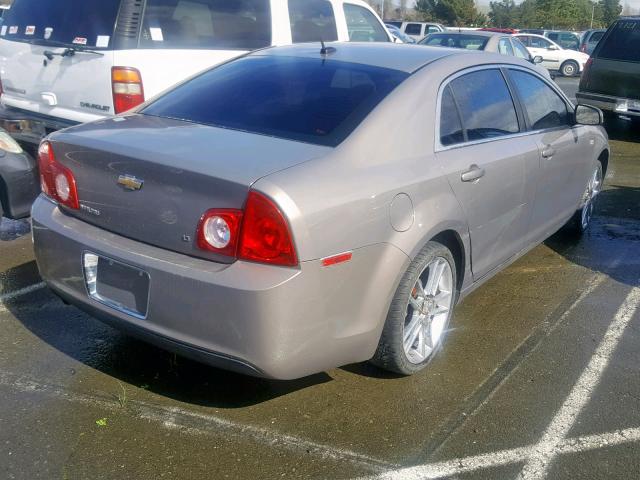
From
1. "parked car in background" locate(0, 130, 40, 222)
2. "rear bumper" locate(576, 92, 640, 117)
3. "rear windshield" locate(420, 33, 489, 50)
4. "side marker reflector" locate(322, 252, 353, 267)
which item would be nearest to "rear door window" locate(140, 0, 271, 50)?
"parked car in background" locate(0, 130, 40, 222)

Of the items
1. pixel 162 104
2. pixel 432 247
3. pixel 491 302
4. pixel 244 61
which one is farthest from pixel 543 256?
pixel 162 104

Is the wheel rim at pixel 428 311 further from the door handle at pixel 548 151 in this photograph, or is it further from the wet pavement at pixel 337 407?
the door handle at pixel 548 151

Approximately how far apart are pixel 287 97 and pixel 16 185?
7.89 feet

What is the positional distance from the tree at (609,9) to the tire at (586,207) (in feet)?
207

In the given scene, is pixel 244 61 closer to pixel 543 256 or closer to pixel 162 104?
pixel 162 104

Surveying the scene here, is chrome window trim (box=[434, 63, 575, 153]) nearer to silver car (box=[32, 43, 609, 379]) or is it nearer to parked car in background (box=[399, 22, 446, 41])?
silver car (box=[32, 43, 609, 379])

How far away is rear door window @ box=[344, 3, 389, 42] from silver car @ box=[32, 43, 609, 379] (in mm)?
4540

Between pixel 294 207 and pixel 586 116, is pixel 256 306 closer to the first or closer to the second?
pixel 294 207

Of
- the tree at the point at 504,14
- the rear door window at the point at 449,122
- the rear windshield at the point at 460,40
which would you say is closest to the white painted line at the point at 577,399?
the rear door window at the point at 449,122

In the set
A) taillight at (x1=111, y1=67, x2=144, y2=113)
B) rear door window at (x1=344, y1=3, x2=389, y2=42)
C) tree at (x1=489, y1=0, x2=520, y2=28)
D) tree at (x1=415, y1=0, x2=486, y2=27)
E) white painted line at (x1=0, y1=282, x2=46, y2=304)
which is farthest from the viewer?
tree at (x1=489, y1=0, x2=520, y2=28)

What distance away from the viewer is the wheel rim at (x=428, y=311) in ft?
11.8

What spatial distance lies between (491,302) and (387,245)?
5.90 feet

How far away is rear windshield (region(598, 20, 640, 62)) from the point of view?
11.1 m

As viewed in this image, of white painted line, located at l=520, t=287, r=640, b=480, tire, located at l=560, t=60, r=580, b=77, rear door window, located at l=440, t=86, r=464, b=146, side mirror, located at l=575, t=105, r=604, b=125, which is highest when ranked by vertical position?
rear door window, located at l=440, t=86, r=464, b=146
